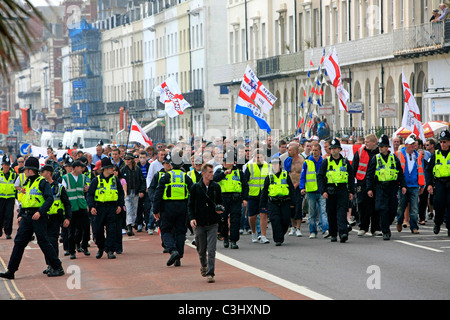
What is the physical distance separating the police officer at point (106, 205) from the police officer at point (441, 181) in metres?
5.75

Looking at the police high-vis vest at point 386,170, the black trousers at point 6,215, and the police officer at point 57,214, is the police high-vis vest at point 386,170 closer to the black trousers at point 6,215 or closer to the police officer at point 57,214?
the police officer at point 57,214

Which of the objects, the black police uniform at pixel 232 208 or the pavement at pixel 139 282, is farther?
the black police uniform at pixel 232 208

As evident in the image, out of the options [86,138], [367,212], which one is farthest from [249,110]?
[86,138]

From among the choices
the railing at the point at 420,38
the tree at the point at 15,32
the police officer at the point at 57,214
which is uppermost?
the railing at the point at 420,38

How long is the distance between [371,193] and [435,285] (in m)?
6.37

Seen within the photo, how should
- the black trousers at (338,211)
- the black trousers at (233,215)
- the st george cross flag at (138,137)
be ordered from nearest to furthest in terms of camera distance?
1. the black trousers at (233,215)
2. the black trousers at (338,211)
3. the st george cross flag at (138,137)

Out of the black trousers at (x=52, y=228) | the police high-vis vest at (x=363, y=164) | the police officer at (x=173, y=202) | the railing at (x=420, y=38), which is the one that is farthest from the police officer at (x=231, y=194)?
the railing at (x=420, y=38)

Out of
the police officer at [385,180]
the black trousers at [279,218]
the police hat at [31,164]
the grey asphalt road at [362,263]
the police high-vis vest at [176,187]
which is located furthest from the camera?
the police officer at [385,180]

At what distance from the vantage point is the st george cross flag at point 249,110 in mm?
28422

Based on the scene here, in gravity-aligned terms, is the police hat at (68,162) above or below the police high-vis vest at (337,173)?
above

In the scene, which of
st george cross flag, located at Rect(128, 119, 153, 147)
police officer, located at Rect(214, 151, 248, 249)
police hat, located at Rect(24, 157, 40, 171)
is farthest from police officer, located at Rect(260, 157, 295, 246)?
st george cross flag, located at Rect(128, 119, 153, 147)

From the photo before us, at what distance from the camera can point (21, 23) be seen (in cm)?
380

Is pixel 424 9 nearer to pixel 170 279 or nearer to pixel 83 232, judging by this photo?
pixel 83 232
